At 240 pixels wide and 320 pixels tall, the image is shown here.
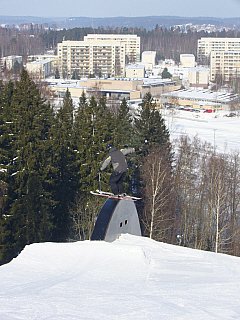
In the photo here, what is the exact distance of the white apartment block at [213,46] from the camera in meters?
84.2

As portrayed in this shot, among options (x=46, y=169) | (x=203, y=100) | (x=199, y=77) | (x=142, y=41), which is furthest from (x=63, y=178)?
(x=142, y=41)

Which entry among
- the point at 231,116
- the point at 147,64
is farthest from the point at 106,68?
the point at 231,116

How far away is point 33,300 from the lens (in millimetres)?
4859

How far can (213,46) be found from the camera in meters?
85.2

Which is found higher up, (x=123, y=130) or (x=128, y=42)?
(x=123, y=130)

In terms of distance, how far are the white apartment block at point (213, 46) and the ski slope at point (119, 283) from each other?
254 feet

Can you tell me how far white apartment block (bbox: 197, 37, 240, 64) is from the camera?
84.2 meters

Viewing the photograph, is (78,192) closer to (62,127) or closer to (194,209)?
(62,127)

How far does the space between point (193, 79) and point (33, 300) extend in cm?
6340

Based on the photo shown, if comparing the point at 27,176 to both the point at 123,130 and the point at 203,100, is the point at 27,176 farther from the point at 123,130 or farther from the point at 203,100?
the point at 203,100

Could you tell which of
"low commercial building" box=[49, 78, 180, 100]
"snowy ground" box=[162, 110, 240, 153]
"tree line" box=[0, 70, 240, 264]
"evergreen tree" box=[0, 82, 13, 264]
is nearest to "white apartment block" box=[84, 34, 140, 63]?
Result: "low commercial building" box=[49, 78, 180, 100]

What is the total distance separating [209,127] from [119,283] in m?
30.8

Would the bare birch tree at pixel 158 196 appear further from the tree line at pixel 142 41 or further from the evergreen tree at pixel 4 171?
the tree line at pixel 142 41

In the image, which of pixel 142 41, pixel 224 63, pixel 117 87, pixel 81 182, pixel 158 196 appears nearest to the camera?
pixel 81 182
